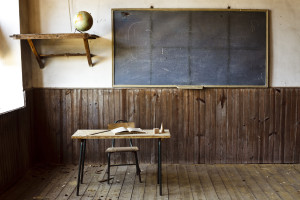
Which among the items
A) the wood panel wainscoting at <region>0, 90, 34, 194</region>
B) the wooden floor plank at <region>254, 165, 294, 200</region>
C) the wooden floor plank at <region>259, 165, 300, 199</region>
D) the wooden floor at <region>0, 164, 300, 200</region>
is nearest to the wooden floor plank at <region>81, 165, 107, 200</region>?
the wooden floor at <region>0, 164, 300, 200</region>

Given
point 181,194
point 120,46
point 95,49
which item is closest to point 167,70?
point 120,46

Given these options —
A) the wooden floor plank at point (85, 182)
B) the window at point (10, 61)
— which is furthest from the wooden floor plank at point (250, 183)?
the window at point (10, 61)

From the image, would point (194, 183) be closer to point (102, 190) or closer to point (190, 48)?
point (102, 190)

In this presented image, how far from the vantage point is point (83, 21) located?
4.76 m

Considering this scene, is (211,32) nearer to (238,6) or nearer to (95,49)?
(238,6)

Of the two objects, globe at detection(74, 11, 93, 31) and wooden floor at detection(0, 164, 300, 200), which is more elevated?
globe at detection(74, 11, 93, 31)

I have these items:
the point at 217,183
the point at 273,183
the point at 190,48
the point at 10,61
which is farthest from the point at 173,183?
the point at 10,61

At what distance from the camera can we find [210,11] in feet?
17.1

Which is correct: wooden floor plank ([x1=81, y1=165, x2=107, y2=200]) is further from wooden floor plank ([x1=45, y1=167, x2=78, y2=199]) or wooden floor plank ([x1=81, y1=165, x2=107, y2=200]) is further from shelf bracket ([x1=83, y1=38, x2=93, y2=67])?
shelf bracket ([x1=83, y1=38, x2=93, y2=67])

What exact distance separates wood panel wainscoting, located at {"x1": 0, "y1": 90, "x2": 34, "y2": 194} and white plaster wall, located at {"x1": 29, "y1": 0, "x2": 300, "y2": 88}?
25.6 inches

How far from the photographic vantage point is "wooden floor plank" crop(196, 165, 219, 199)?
4.13 metres

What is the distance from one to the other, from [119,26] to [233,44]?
185 cm

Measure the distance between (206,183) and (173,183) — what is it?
460 mm

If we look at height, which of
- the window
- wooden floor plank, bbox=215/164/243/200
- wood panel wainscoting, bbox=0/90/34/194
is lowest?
wooden floor plank, bbox=215/164/243/200
